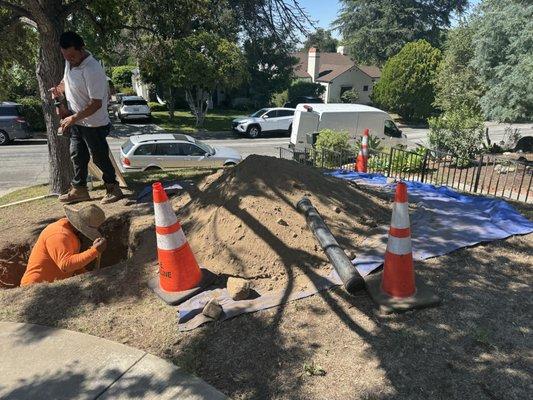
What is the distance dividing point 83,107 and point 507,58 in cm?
1494

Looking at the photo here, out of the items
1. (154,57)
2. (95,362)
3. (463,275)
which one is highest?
(154,57)

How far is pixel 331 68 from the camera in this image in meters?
45.3

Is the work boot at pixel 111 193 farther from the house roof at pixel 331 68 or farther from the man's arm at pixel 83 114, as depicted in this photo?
the house roof at pixel 331 68

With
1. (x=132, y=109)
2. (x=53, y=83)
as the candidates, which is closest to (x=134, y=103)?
(x=132, y=109)

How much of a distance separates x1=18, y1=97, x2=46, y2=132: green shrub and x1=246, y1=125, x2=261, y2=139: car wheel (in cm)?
1123

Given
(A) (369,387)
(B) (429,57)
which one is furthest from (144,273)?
(B) (429,57)

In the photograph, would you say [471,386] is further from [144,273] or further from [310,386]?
[144,273]

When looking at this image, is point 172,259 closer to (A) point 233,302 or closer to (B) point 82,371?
(A) point 233,302

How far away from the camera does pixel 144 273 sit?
4.21 metres

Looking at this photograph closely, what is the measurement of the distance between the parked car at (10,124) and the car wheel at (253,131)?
11.4 metres

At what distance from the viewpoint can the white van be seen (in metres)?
16.9

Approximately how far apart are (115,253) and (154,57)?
6.52 meters

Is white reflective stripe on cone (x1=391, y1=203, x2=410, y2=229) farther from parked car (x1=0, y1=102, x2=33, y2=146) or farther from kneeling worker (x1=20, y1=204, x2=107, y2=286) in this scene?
parked car (x1=0, y1=102, x2=33, y2=146)

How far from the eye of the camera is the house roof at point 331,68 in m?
42.6
